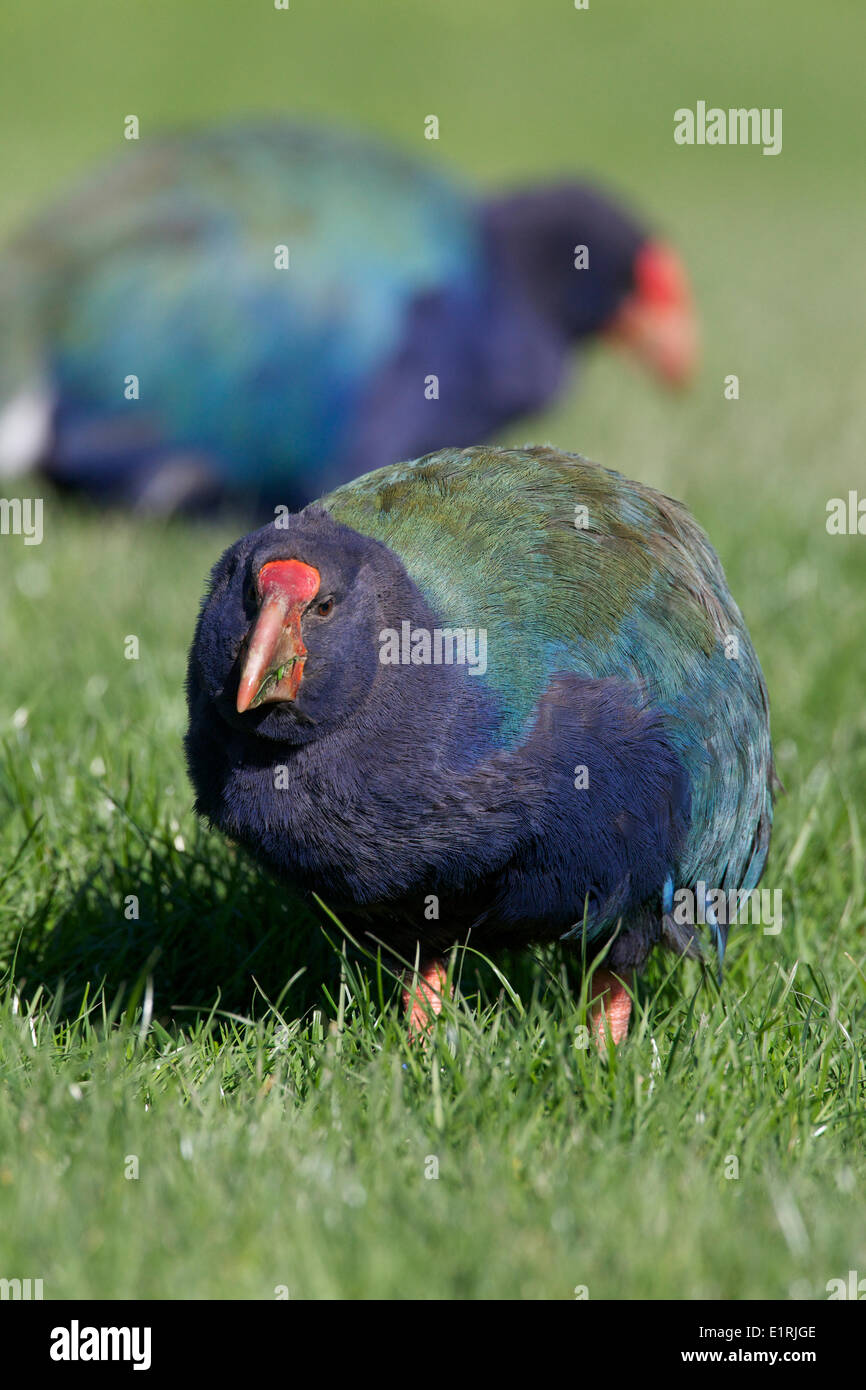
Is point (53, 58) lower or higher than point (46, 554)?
higher

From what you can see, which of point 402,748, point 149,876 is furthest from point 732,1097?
point 149,876

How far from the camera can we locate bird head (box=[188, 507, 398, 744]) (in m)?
2.37

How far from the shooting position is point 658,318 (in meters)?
6.61

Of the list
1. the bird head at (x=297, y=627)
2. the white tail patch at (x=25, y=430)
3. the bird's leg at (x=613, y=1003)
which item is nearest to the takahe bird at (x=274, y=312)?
the white tail patch at (x=25, y=430)

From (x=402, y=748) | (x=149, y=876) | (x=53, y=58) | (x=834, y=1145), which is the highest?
(x=53, y=58)

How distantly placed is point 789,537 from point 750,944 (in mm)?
2816

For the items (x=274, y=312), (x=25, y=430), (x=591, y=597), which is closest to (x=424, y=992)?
(x=591, y=597)

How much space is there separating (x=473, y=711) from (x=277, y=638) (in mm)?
346

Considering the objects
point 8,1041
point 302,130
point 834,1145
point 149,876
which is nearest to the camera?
point 834,1145

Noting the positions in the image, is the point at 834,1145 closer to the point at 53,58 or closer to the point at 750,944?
the point at 750,944

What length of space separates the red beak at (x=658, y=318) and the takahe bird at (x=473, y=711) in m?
3.93

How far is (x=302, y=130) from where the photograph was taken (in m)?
6.32

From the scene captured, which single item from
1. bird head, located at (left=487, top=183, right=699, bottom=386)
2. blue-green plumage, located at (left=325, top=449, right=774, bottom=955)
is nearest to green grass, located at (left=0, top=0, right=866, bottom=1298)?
blue-green plumage, located at (left=325, top=449, right=774, bottom=955)

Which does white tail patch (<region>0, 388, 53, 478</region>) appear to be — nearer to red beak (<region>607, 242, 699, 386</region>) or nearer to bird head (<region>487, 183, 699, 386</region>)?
bird head (<region>487, 183, 699, 386</region>)
